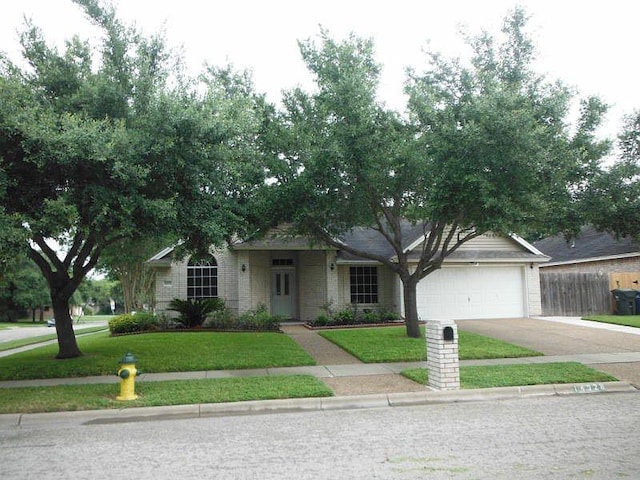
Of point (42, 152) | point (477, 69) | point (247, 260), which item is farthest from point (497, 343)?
point (42, 152)

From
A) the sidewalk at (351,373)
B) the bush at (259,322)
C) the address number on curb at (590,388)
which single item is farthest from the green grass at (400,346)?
the address number on curb at (590,388)

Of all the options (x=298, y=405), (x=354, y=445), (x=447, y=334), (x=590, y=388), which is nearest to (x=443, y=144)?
(x=447, y=334)

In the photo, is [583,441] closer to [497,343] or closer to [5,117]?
[497,343]

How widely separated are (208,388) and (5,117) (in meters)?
5.38

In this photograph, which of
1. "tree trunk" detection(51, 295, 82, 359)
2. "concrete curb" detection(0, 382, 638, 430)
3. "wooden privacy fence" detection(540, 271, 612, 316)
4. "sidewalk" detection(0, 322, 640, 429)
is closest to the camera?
"concrete curb" detection(0, 382, 638, 430)

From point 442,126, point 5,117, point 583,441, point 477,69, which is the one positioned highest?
point 477,69

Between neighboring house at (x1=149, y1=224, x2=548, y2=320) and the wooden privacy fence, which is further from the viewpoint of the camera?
the wooden privacy fence

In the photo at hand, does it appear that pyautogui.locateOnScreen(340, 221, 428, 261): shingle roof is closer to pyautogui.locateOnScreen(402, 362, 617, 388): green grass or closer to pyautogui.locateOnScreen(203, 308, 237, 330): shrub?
pyautogui.locateOnScreen(203, 308, 237, 330): shrub

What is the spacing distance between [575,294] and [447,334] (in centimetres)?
1500

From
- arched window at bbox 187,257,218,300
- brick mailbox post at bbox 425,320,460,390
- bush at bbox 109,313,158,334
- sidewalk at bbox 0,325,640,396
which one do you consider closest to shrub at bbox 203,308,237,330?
bush at bbox 109,313,158,334

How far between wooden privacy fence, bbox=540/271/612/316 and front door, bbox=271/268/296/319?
10.1 meters

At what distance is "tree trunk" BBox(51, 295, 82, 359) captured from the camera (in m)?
11.9

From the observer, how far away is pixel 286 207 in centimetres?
1284

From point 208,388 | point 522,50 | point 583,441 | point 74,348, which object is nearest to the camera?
point 583,441
